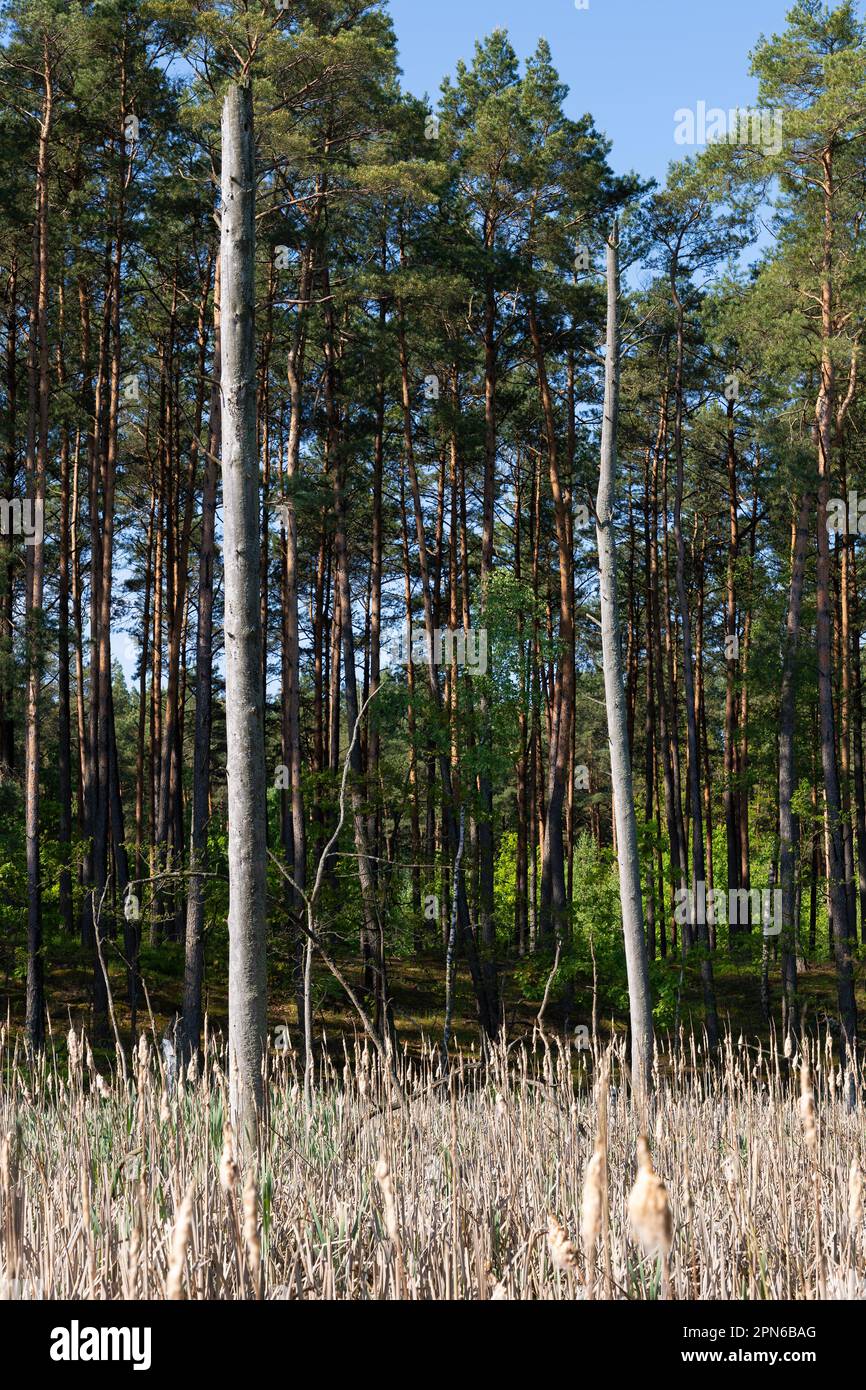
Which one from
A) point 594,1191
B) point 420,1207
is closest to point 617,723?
point 420,1207

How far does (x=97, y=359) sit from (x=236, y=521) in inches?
585

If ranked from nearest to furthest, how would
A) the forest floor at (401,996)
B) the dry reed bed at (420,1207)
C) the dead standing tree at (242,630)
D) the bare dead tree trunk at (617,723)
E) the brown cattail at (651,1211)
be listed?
the brown cattail at (651,1211) → the dry reed bed at (420,1207) → the dead standing tree at (242,630) → the bare dead tree trunk at (617,723) → the forest floor at (401,996)

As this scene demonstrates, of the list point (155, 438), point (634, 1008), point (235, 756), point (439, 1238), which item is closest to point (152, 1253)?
point (439, 1238)

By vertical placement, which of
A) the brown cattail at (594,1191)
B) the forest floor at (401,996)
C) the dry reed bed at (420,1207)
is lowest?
the forest floor at (401,996)

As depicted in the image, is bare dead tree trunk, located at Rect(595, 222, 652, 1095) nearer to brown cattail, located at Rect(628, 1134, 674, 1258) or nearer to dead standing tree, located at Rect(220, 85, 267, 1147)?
dead standing tree, located at Rect(220, 85, 267, 1147)

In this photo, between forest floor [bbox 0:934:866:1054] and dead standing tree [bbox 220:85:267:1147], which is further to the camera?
forest floor [bbox 0:934:866:1054]

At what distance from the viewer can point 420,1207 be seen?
304 cm

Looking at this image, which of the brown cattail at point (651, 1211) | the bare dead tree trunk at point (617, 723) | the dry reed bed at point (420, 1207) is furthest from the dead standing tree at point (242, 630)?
the brown cattail at point (651, 1211)

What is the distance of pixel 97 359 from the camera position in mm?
17719

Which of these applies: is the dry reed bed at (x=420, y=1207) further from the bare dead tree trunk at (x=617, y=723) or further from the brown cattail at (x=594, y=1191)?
the bare dead tree trunk at (x=617, y=723)

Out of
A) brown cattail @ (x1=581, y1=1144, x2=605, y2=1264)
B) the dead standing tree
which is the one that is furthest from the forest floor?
brown cattail @ (x1=581, y1=1144, x2=605, y2=1264)

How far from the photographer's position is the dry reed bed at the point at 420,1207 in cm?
226

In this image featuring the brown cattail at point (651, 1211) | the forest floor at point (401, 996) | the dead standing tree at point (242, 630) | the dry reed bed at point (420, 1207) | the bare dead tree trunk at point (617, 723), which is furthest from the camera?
the forest floor at point (401, 996)

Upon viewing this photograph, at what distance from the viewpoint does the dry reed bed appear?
2258 mm
